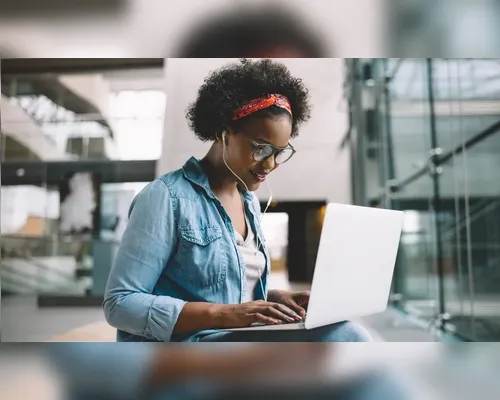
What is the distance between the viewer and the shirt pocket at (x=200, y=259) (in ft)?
6.35

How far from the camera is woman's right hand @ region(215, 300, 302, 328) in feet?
6.35

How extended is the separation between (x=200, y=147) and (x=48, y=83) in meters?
0.70

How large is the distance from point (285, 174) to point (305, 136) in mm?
172

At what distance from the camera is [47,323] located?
2.06 m

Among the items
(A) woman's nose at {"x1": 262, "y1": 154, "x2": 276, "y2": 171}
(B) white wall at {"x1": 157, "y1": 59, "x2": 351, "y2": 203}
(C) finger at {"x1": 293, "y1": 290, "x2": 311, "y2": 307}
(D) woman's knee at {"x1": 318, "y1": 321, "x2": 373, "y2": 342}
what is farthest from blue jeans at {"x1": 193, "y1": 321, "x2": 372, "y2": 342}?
(A) woman's nose at {"x1": 262, "y1": 154, "x2": 276, "y2": 171}

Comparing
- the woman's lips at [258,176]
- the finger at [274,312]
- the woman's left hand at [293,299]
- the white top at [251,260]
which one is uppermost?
the woman's lips at [258,176]

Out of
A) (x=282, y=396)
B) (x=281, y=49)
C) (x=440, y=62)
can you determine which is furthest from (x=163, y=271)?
(x=440, y=62)

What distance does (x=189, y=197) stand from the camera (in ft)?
6.50

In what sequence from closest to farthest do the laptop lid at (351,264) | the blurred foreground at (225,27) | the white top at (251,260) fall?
the laptop lid at (351,264)
the white top at (251,260)
the blurred foreground at (225,27)

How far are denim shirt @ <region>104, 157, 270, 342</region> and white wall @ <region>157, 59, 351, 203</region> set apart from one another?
13 cm

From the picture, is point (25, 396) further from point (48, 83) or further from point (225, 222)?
point (48, 83)

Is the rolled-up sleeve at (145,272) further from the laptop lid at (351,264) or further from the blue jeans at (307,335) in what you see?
the laptop lid at (351,264)

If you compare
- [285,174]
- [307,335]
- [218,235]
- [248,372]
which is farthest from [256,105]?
[248,372]

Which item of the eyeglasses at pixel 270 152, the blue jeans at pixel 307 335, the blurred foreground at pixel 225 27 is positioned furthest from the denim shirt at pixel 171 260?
the blurred foreground at pixel 225 27
